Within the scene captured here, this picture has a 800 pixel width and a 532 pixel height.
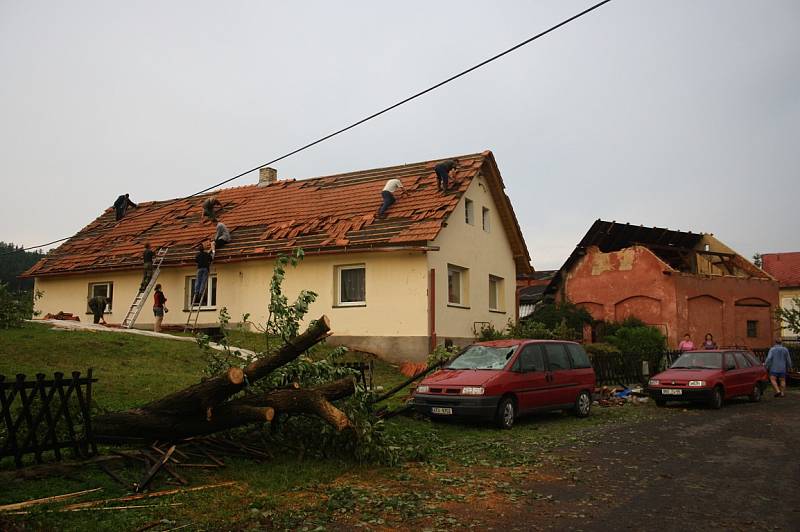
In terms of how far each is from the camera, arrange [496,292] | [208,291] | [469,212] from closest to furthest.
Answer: [469,212] → [208,291] → [496,292]

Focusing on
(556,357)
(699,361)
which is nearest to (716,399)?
(699,361)

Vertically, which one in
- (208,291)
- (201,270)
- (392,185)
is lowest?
(208,291)

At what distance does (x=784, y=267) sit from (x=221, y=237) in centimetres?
5263

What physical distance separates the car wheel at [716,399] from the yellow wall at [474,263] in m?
7.69

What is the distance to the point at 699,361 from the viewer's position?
17.5 metres

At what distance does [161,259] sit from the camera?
920 inches

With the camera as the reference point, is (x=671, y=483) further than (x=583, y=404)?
No

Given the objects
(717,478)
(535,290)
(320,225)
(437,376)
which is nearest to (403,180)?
(320,225)

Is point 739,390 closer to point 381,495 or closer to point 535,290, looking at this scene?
point 381,495

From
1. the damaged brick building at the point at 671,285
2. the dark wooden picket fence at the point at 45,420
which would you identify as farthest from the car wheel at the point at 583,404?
the damaged brick building at the point at 671,285

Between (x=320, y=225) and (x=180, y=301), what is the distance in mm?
5908

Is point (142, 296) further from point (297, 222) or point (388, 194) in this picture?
point (388, 194)

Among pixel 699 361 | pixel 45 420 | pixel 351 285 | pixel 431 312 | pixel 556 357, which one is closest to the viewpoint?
pixel 45 420

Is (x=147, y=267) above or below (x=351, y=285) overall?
above
